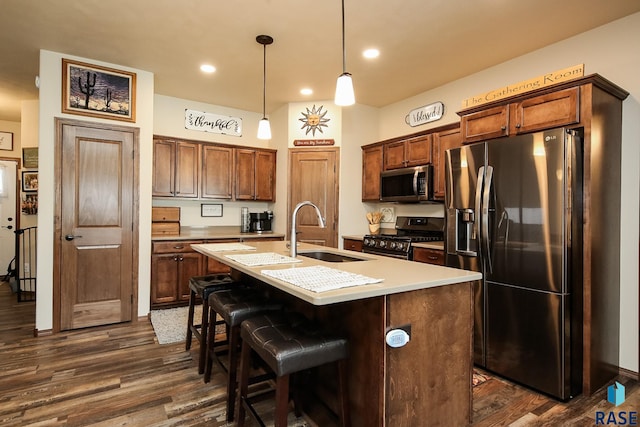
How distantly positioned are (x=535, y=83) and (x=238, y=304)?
2.68 metres

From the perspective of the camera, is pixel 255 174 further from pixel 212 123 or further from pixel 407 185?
pixel 407 185

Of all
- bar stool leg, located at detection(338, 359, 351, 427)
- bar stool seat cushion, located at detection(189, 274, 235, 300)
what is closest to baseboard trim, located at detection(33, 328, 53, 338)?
bar stool seat cushion, located at detection(189, 274, 235, 300)

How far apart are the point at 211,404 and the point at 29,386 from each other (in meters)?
1.30

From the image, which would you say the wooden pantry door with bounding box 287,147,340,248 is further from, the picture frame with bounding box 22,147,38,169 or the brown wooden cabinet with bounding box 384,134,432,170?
the picture frame with bounding box 22,147,38,169

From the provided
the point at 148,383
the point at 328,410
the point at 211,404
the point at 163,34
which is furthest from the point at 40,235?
the point at 328,410

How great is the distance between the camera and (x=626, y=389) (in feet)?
7.80

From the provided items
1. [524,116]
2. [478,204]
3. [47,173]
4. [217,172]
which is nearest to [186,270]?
[217,172]

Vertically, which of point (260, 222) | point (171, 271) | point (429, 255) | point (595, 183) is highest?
point (595, 183)

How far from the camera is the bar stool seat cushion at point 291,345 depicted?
4.81 ft

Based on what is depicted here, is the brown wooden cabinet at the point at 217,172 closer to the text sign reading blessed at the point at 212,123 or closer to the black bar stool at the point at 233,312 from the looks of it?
the text sign reading blessed at the point at 212,123

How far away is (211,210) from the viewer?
5059 millimetres

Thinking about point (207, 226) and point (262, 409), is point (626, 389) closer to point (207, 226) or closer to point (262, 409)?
point (262, 409)

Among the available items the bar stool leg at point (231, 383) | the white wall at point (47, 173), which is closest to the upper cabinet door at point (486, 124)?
the bar stool leg at point (231, 383)

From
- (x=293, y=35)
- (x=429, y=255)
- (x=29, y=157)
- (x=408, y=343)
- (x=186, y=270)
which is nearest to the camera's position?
(x=408, y=343)
